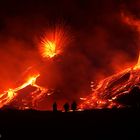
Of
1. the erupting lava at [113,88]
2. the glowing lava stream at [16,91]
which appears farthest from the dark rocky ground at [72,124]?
the glowing lava stream at [16,91]

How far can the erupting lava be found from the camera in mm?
48381

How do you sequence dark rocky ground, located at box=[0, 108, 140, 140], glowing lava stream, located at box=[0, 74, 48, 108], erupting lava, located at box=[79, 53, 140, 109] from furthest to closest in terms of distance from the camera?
1. glowing lava stream, located at box=[0, 74, 48, 108]
2. erupting lava, located at box=[79, 53, 140, 109]
3. dark rocky ground, located at box=[0, 108, 140, 140]

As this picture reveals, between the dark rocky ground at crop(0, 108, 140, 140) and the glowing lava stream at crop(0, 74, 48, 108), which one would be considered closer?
the dark rocky ground at crop(0, 108, 140, 140)

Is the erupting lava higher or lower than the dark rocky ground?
higher

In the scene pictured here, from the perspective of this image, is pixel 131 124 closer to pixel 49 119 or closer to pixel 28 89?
pixel 49 119

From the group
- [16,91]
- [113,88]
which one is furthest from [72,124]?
[16,91]

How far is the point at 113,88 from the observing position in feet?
173

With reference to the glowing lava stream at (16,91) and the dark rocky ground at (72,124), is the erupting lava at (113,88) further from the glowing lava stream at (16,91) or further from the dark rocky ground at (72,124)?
the dark rocky ground at (72,124)

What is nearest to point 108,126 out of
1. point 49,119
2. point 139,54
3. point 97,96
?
point 49,119

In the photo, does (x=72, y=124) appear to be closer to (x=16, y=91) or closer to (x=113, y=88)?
(x=113, y=88)

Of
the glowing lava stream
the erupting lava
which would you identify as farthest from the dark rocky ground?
the glowing lava stream

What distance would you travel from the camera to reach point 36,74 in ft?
209

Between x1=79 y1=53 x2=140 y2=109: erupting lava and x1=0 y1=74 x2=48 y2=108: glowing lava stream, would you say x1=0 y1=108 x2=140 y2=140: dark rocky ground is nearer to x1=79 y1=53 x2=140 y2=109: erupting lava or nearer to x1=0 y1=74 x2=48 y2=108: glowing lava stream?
x1=79 y1=53 x2=140 y2=109: erupting lava

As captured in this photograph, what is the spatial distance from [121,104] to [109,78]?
10.9 m
